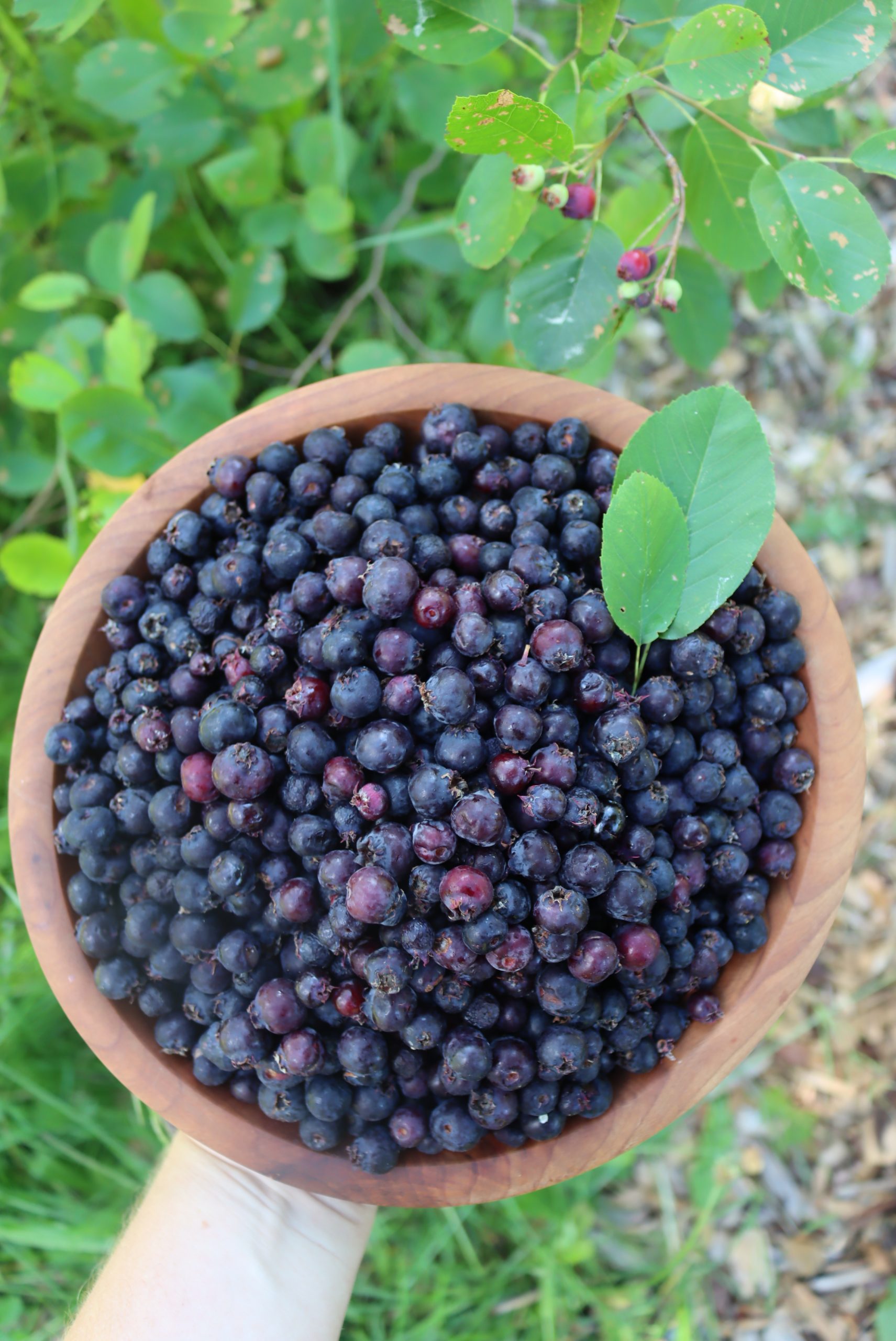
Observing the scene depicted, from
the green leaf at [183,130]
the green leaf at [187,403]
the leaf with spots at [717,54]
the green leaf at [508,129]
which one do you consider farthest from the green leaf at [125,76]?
the leaf with spots at [717,54]

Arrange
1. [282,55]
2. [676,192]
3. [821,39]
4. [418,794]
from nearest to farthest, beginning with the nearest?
[418,794], [821,39], [676,192], [282,55]

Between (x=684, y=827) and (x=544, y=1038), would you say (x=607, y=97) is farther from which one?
(x=544, y=1038)

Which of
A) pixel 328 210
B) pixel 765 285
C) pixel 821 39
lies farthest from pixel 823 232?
pixel 328 210

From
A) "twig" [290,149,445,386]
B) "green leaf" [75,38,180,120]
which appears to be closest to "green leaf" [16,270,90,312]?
"green leaf" [75,38,180,120]

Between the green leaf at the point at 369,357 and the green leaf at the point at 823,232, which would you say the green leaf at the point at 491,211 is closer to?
the green leaf at the point at 823,232

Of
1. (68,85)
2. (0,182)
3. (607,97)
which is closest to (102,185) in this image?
(68,85)

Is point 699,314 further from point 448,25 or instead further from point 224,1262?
point 224,1262

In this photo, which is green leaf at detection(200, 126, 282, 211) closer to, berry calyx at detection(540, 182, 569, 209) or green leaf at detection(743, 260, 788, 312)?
berry calyx at detection(540, 182, 569, 209)
